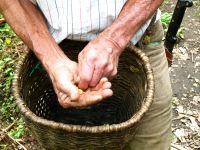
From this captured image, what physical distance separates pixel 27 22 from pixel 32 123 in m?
0.46

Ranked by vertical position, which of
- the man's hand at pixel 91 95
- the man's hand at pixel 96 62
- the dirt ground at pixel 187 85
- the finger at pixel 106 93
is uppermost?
the man's hand at pixel 96 62

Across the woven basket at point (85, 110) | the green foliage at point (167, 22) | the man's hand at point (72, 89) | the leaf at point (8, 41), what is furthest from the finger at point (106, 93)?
the green foliage at point (167, 22)

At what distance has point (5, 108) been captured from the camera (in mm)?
2816

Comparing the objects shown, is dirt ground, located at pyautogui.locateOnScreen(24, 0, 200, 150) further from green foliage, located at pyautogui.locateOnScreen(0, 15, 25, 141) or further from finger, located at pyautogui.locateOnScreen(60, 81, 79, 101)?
finger, located at pyautogui.locateOnScreen(60, 81, 79, 101)

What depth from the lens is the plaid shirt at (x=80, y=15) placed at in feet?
5.91

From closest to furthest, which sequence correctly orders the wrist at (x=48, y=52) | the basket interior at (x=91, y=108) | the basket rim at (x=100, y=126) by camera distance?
the basket rim at (x=100, y=126), the wrist at (x=48, y=52), the basket interior at (x=91, y=108)

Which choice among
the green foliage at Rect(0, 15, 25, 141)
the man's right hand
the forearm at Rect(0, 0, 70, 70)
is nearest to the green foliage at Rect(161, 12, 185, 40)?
the green foliage at Rect(0, 15, 25, 141)

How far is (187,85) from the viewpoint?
10.5 feet

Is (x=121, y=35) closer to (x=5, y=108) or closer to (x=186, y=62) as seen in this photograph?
(x=5, y=108)

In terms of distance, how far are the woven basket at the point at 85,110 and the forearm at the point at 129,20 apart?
0.50ft

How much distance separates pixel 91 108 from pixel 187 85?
3.83 feet

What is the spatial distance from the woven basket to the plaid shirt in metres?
0.15

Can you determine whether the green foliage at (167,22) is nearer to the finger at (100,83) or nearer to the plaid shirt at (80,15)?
the plaid shirt at (80,15)

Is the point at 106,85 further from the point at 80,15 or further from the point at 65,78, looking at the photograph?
the point at 80,15
